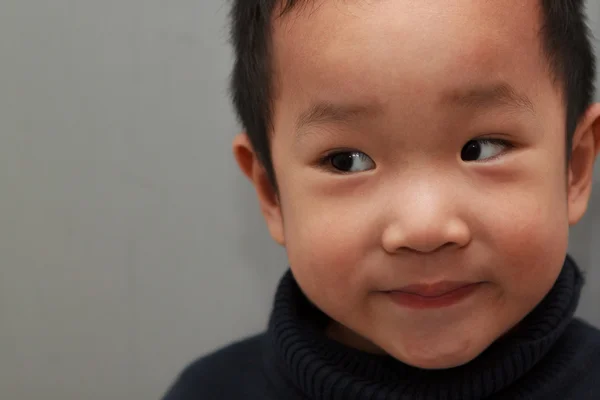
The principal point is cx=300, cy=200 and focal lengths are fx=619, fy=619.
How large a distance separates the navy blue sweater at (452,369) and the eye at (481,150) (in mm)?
217

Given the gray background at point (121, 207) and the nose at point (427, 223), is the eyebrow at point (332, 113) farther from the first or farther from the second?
the gray background at point (121, 207)

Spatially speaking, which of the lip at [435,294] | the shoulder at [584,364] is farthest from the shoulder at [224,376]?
the shoulder at [584,364]

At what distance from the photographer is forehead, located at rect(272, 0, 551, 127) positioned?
550 mm

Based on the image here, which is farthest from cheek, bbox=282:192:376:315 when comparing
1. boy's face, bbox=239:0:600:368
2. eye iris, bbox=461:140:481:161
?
eye iris, bbox=461:140:481:161

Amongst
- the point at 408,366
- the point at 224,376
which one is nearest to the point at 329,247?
the point at 408,366

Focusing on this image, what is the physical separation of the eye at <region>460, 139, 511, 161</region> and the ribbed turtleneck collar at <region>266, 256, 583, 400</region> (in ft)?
0.71

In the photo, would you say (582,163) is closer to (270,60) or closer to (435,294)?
(435,294)

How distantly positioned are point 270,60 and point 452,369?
0.39 m

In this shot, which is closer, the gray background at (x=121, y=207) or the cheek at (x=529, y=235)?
the cheek at (x=529, y=235)

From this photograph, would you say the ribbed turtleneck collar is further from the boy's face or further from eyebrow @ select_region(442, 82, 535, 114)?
eyebrow @ select_region(442, 82, 535, 114)

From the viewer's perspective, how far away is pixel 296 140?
2.08 ft

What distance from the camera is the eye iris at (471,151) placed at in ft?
1.97

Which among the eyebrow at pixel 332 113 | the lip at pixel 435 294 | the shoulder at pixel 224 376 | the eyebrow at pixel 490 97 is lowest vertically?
the shoulder at pixel 224 376

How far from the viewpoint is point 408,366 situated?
70 centimetres
